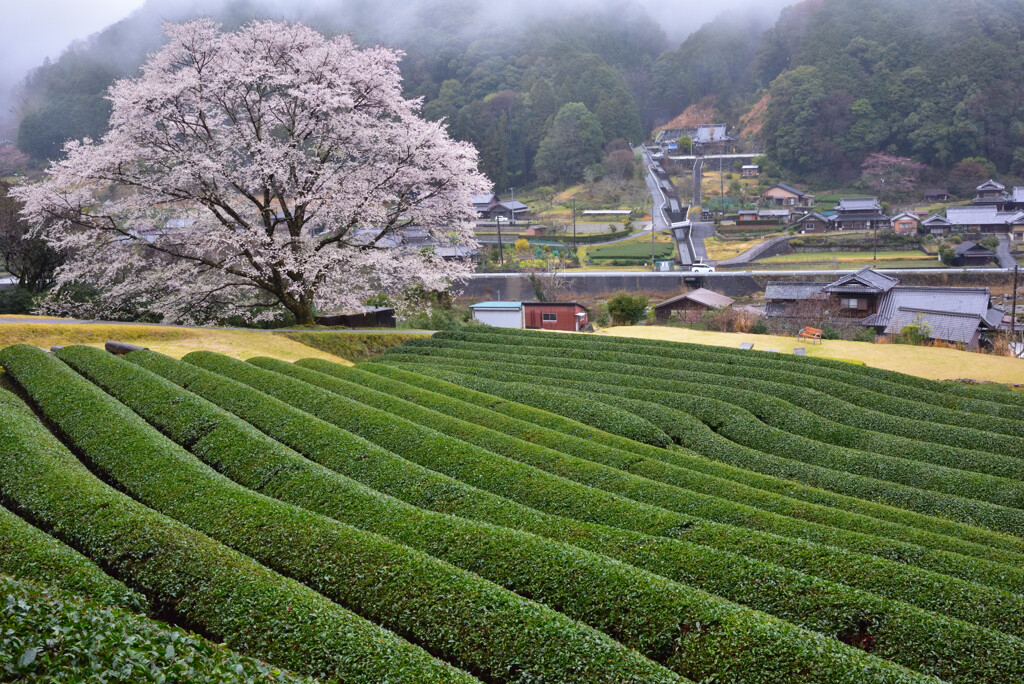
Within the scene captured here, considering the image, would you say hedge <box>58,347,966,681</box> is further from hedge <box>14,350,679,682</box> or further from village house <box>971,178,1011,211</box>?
village house <box>971,178,1011,211</box>

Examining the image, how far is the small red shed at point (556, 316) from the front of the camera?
3244 centimetres

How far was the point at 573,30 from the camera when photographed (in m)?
114

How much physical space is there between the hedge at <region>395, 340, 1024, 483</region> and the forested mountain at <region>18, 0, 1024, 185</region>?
6601 centimetres

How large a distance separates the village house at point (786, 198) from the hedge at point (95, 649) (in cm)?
7482

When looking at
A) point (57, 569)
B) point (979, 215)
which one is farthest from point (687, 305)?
point (979, 215)

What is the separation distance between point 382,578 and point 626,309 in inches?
1029

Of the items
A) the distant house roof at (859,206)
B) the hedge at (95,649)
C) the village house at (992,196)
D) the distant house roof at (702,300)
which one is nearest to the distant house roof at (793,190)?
the distant house roof at (859,206)

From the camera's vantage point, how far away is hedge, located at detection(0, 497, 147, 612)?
6328mm

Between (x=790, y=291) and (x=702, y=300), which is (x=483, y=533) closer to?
(x=702, y=300)

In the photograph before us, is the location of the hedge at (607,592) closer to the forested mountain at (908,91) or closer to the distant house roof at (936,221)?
the distant house roof at (936,221)

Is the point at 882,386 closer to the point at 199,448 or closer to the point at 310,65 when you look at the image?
the point at 199,448

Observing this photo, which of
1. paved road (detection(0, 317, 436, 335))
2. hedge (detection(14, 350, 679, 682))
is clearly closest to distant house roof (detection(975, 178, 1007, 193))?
paved road (detection(0, 317, 436, 335))

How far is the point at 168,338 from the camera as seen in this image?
18828 mm

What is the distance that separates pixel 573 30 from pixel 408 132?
332ft
